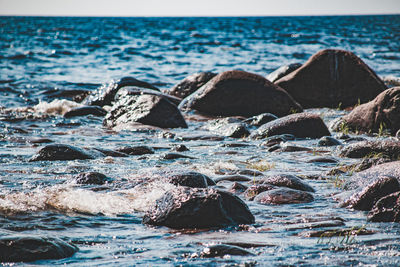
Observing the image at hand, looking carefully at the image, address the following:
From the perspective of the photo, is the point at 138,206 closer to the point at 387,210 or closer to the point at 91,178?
the point at 91,178

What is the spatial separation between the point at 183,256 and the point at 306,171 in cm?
320

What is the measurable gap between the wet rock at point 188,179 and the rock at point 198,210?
931mm

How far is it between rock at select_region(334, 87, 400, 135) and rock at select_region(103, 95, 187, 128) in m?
3.04

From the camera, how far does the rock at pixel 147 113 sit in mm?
9953

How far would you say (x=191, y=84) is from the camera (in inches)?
535

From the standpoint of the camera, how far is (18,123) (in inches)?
402

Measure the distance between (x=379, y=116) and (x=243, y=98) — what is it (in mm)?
3162

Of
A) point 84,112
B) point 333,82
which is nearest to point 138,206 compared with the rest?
point 84,112

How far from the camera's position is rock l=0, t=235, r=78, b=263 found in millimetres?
3238

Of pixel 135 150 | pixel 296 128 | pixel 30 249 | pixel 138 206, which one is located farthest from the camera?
pixel 296 128

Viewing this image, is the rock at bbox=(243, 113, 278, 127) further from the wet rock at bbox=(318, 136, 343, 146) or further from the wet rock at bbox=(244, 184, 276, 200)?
the wet rock at bbox=(244, 184, 276, 200)

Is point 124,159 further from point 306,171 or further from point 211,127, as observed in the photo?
point 211,127

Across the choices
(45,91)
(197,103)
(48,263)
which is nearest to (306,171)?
(48,263)

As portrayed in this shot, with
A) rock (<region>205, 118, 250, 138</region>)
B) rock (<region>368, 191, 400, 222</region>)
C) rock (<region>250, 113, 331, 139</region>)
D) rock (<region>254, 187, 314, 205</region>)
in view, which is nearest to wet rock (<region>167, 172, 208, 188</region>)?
rock (<region>254, 187, 314, 205</region>)
